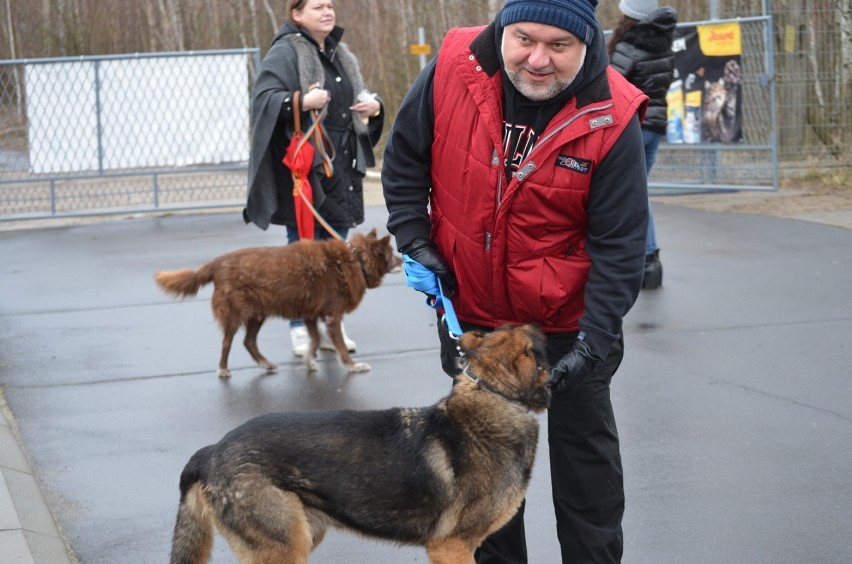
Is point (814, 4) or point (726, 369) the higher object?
point (814, 4)

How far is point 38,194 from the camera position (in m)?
15.6

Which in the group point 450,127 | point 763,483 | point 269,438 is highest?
point 450,127

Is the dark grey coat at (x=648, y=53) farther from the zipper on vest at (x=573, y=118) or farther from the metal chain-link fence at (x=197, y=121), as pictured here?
the metal chain-link fence at (x=197, y=121)

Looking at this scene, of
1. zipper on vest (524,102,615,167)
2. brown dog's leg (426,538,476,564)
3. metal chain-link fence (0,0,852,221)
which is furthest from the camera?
metal chain-link fence (0,0,852,221)

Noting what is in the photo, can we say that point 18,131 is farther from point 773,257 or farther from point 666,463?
point 666,463

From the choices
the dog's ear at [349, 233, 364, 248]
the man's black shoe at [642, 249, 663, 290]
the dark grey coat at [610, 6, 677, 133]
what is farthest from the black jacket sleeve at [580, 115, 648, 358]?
the man's black shoe at [642, 249, 663, 290]

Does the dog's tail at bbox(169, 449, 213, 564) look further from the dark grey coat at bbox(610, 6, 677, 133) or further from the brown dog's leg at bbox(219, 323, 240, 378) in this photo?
the dark grey coat at bbox(610, 6, 677, 133)

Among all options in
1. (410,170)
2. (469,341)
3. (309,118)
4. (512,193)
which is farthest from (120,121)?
(512,193)

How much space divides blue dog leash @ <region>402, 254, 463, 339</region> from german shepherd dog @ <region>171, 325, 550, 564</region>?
0.20 m

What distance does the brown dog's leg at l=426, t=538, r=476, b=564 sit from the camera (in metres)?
3.44

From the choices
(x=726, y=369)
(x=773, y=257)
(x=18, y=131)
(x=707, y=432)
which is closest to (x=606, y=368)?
(x=707, y=432)

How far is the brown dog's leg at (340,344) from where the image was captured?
277 inches

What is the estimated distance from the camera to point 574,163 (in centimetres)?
334

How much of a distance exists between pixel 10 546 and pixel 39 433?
1998 millimetres
